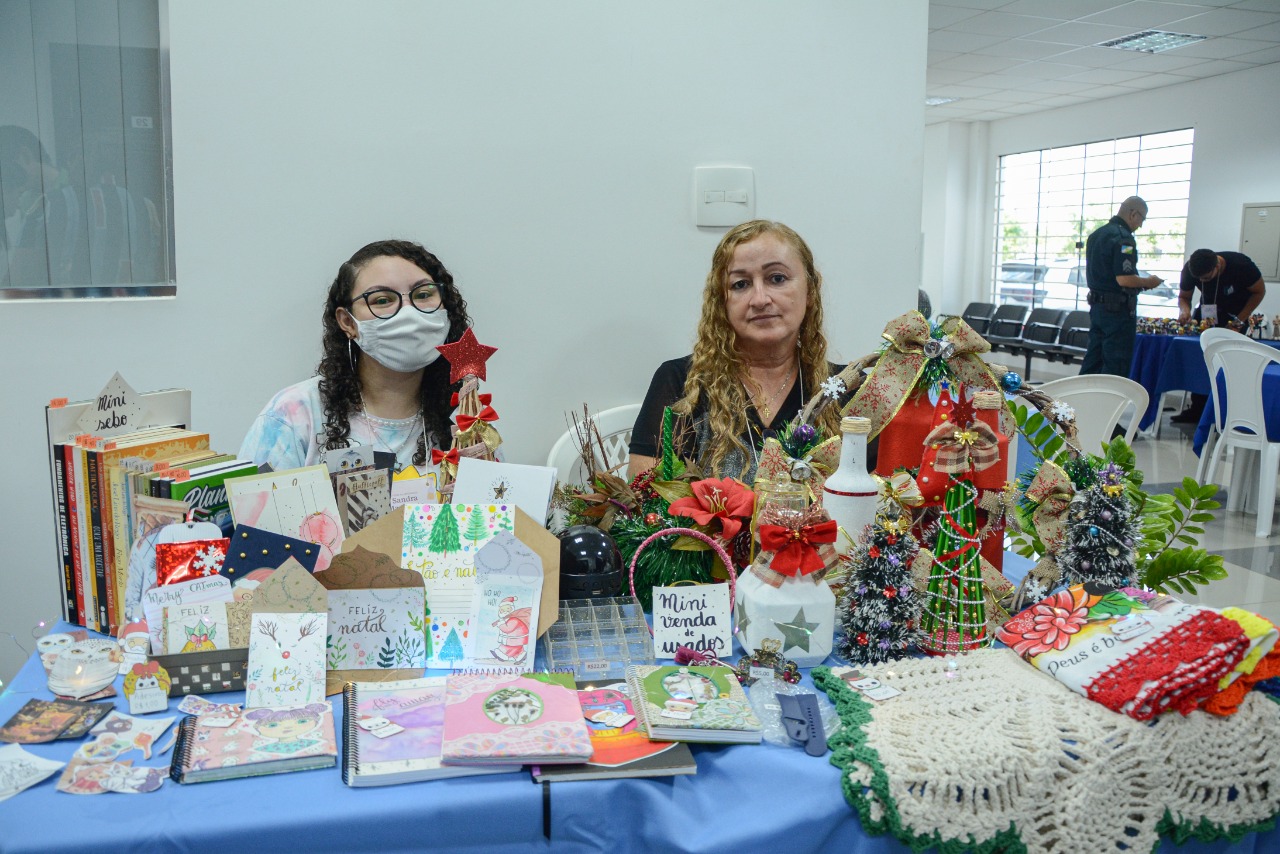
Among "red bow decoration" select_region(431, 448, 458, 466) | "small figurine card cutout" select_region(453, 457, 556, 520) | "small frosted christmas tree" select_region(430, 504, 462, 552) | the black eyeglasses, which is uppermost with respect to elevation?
the black eyeglasses

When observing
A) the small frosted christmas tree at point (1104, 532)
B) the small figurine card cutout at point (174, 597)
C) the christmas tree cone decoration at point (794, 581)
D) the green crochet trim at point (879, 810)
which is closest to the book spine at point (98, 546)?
the small figurine card cutout at point (174, 597)

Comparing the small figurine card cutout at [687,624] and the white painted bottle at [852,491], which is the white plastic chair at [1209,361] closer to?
the white painted bottle at [852,491]

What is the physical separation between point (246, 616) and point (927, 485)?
3.44 feet

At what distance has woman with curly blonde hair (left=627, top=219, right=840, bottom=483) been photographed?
2.23 meters

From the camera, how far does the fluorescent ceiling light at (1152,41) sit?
7.58m

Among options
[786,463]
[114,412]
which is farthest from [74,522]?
[786,463]

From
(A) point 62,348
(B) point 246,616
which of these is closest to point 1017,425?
(B) point 246,616

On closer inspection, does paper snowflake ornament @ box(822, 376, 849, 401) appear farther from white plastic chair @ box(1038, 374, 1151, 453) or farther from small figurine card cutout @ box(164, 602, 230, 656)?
white plastic chair @ box(1038, 374, 1151, 453)

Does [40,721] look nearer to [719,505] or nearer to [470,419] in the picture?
[470,419]

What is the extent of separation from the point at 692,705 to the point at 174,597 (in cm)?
76

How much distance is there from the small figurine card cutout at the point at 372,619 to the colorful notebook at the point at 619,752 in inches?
11.4

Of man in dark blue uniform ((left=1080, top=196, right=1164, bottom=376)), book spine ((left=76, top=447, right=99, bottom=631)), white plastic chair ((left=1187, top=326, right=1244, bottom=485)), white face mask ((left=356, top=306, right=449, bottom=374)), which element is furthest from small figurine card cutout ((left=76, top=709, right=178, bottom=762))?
man in dark blue uniform ((left=1080, top=196, right=1164, bottom=376))

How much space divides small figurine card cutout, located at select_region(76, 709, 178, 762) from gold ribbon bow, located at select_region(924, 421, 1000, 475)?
45.3 inches

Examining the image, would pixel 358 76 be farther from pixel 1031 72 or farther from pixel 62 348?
pixel 1031 72
